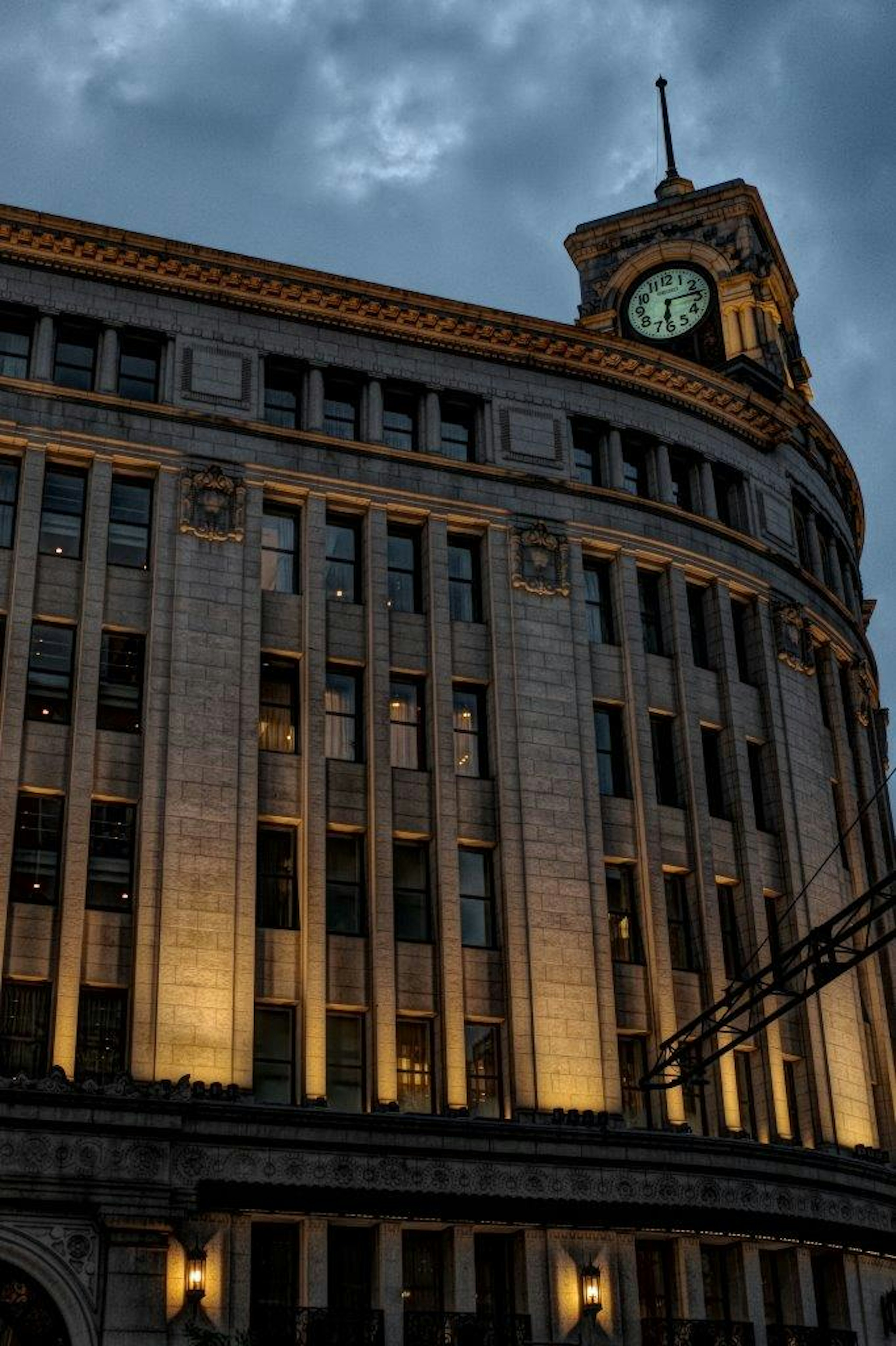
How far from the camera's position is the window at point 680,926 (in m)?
38.8

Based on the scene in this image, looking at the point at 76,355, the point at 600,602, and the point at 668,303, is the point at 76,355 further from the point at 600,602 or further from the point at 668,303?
the point at 668,303

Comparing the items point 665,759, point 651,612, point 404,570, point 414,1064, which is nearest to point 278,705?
point 404,570

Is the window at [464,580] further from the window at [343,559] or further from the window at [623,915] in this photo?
the window at [623,915]

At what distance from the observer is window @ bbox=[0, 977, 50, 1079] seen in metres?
31.5

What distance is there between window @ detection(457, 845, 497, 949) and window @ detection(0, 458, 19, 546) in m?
11.5

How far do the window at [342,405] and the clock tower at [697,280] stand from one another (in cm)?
1385

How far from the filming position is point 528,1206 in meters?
33.2

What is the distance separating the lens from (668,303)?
182 feet

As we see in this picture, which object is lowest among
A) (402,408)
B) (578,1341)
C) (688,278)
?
(578,1341)

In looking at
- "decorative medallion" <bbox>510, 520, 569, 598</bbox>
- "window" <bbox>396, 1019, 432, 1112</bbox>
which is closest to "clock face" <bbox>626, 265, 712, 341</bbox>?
"decorative medallion" <bbox>510, 520, 569, 598</bbox>

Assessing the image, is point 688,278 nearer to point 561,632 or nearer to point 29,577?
point 561,632

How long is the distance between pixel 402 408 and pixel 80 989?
16.7 metres

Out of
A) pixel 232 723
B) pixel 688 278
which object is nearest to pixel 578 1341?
pixel 232 723

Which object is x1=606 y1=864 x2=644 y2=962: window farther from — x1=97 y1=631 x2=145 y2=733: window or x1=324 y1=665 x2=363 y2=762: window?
x1=97 y1=631 x2=145 y2=733: window
